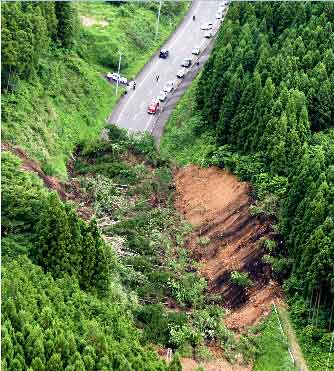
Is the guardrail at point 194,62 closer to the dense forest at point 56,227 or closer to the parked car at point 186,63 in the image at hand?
the parked car at point 186,63

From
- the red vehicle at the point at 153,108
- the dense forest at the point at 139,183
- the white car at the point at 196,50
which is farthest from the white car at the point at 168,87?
the white car at the point at 196,50

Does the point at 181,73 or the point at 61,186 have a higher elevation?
the point at 181,73

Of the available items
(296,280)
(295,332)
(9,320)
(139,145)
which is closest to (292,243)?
(296,280)

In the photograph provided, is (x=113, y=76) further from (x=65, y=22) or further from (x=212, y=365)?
(x=212, y=365)

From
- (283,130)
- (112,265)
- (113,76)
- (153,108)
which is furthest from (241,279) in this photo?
(113,76)

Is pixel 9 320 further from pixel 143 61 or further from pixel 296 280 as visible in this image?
pixel 143 61

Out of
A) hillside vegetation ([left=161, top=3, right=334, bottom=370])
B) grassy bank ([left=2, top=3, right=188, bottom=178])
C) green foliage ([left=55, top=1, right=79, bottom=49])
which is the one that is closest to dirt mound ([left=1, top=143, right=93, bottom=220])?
grassy bank ([left=2, top=3, right=188, bottom=178])
